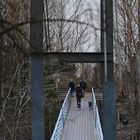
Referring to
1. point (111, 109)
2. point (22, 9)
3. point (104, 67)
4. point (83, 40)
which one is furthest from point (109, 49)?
point (83, 40)

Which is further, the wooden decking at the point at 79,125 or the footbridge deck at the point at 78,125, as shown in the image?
the wooden decking at the point at 79,125

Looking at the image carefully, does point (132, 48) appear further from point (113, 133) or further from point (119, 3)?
point (113, 133)

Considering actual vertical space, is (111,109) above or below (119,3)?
below

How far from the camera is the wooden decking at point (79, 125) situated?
22469 mm

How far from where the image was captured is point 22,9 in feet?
90.6

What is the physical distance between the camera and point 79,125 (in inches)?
1026

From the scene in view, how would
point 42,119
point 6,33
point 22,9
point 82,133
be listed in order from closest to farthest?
1. point 6,33
2. point 42,119
3. point 82,133
4. point 22,9

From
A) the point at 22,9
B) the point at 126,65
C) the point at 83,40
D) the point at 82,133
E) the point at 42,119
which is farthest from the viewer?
the point at 83,40

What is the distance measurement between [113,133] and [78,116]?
40.4 ft

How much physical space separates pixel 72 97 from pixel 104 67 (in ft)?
77.7

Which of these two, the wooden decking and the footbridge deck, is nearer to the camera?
the footbridge deck

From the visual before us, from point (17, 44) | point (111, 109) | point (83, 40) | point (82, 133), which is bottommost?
point (82, 133)

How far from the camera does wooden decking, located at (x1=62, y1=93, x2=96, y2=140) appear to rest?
2247 centimetres

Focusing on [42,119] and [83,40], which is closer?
[42,119]
